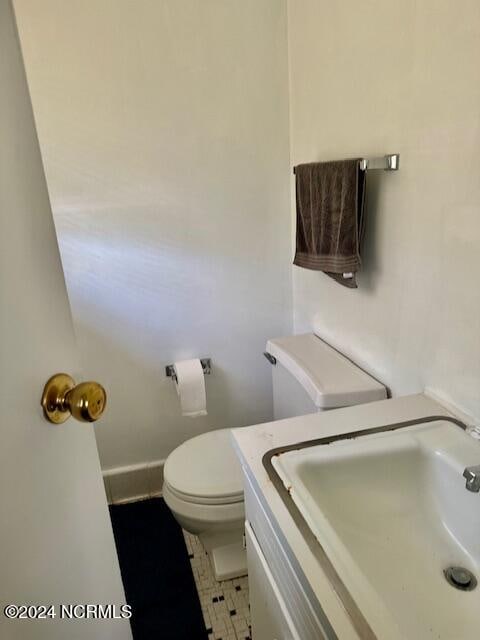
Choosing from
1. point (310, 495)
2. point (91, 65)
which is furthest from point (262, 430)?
point (91, 65)

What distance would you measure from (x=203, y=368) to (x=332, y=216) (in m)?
0.90

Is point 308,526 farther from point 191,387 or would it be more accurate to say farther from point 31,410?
point 191,387

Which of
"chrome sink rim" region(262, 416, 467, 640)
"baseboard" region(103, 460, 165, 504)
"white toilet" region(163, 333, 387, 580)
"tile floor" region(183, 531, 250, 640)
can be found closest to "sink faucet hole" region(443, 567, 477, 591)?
"chrome sink rim" region(262, 416, 467, 640)

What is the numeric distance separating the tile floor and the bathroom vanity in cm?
39

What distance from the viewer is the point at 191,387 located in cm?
184

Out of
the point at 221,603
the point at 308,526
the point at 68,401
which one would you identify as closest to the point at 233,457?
the point at 221,603

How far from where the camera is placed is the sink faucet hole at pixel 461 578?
0.80 metres

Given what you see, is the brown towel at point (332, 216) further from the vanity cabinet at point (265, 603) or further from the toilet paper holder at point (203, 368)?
Result: the vanity cabinet at point (265, 603)

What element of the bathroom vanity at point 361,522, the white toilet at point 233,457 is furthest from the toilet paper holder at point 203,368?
the bathroom vanity at point 361,522

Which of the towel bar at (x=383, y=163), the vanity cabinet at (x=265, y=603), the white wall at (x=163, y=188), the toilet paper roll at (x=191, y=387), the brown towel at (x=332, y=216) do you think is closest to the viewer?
the vanity cabinet at (x=265, y=603)

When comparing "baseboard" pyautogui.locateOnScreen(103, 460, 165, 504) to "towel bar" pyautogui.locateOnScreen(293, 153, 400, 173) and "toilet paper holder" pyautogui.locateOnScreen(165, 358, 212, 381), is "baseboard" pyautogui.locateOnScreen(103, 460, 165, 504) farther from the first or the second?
"towel bar" pyautogui.locateOnScreen(293, 153, 400, 173)

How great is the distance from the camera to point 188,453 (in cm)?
162

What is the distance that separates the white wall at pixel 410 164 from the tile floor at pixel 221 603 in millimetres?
942

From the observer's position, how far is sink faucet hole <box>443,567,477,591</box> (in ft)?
2.64
